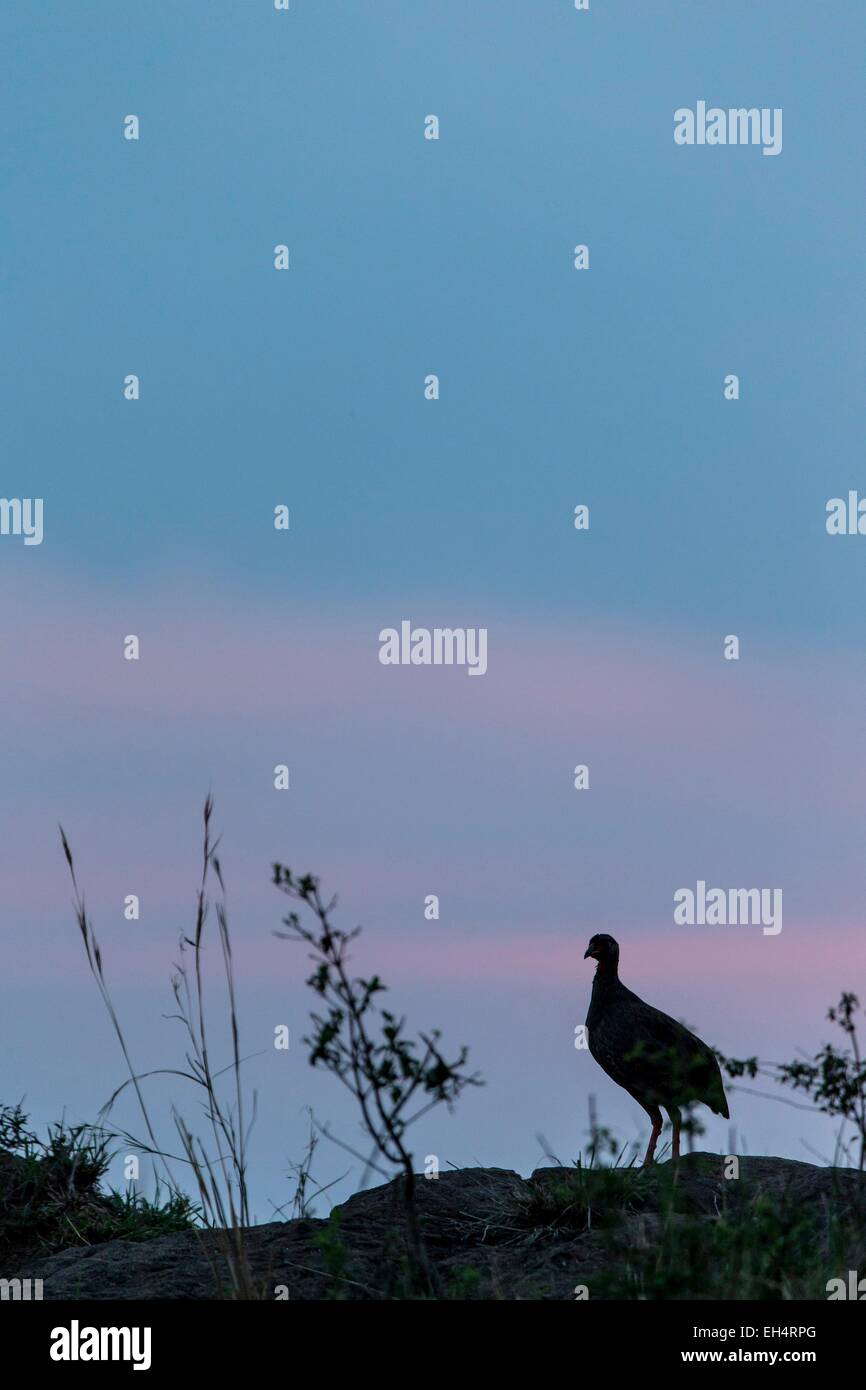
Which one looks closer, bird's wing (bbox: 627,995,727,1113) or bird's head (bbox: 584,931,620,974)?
bird's wing (bbox: 627,995,727,1113)

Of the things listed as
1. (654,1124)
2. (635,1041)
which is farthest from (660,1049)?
(654,1124)

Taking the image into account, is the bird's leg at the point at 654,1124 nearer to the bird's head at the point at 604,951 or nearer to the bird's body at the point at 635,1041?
the bird's body at the point at 635,1041

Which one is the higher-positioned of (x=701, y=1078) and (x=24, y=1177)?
(x=701, y=1078)

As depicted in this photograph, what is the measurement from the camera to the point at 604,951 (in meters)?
10.0

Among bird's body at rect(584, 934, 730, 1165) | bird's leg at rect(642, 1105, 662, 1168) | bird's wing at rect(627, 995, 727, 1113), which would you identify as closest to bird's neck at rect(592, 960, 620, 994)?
bird's body at rect(584, 934, 730, 1165)

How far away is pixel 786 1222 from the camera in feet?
17.5

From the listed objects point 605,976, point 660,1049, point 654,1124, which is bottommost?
point 654,1124

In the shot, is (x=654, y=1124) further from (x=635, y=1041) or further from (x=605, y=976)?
(x=605, y=976)

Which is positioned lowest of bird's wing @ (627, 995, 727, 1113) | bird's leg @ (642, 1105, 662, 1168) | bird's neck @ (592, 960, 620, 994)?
bird's leg @ (642, 1105, 662, 1168)

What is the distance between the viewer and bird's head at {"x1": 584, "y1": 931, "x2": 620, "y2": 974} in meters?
9.99

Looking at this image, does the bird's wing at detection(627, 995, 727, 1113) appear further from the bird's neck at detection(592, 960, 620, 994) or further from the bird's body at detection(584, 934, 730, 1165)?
the bird's neck at detection(592, 960, 620, 994)
